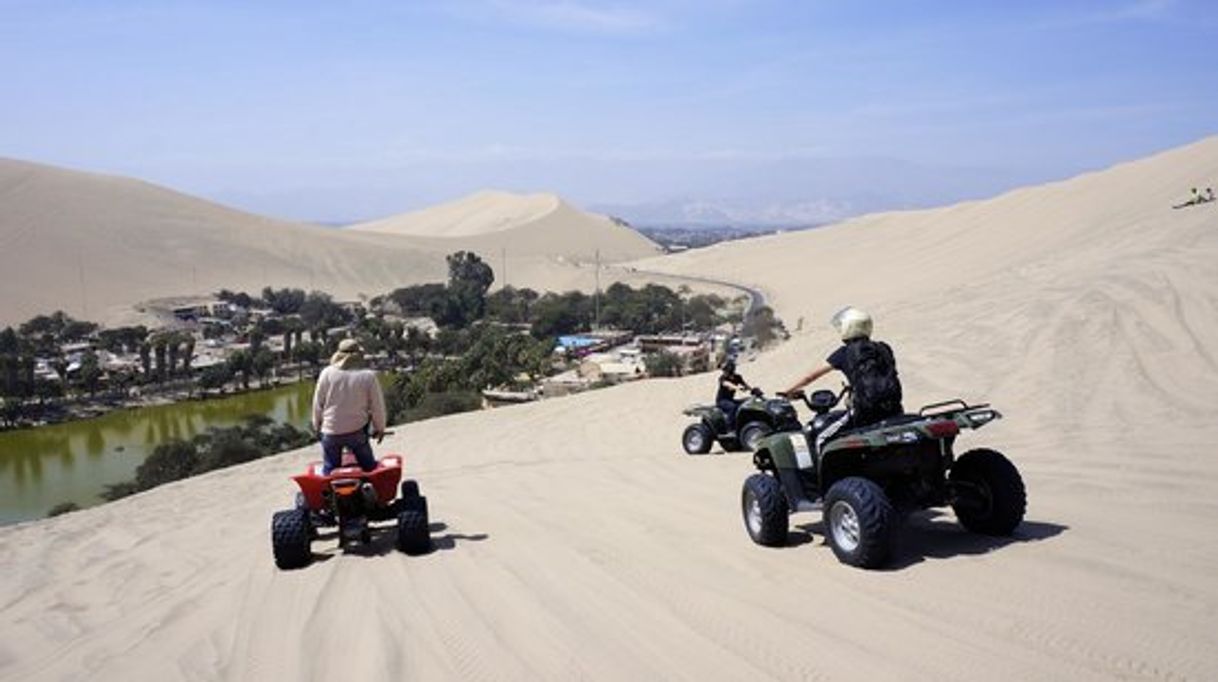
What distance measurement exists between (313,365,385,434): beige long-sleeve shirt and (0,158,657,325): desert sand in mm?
74308

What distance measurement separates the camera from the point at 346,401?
628 cm

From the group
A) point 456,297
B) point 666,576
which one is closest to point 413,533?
point 666,576

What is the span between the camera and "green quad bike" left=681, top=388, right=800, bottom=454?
10020 mm

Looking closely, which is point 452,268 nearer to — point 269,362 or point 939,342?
point 269,362

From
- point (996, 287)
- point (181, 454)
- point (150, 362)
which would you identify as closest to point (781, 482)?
point (996, 287)

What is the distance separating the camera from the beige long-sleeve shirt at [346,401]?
246 inches

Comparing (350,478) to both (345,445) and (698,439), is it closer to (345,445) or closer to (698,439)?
(345,445)

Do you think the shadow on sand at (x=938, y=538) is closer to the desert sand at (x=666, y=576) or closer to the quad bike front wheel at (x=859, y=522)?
the desert sand at (x=666, y=576)

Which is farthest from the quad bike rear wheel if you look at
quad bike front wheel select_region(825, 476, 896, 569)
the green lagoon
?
the green lagoon

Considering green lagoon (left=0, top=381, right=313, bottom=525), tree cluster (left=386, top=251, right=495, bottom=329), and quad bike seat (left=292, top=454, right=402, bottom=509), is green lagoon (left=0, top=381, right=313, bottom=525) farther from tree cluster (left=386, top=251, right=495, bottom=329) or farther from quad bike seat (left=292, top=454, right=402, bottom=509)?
quad bike seat (left=292, top=454, right=402, bottom=509)

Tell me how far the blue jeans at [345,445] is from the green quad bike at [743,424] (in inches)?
184

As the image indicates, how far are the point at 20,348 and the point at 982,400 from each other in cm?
5478

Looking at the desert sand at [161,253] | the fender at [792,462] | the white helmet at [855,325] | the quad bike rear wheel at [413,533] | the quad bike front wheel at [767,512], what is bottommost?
the quad bike rear wheel at [413,533]

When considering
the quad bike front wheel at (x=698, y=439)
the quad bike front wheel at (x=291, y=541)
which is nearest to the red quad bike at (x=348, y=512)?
the quad bike front wheel at (x=291, y=541)
